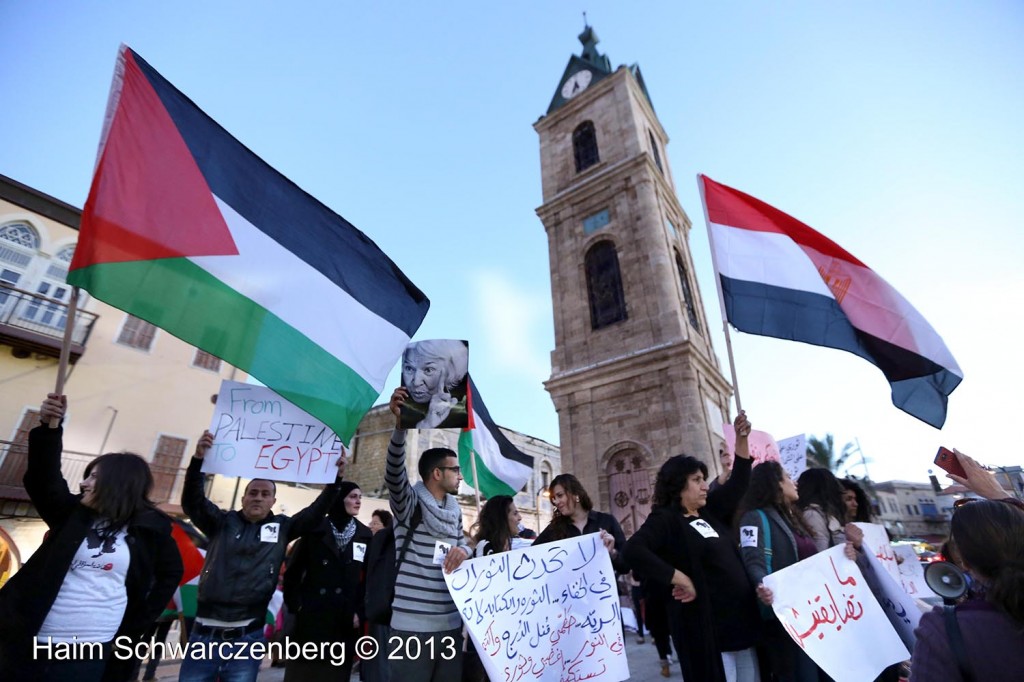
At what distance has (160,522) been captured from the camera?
277cm

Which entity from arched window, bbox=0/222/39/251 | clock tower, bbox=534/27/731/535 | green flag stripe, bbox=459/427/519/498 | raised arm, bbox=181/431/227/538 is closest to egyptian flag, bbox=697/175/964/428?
green flag stripe, bbox=459/427/519/498

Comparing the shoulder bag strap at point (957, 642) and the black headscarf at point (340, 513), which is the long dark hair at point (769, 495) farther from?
the black headscarf at point (340, 513)

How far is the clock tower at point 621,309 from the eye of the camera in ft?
41.2

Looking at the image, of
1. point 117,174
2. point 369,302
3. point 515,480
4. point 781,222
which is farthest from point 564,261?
point 117,174

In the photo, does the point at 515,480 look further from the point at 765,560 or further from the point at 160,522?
the point at 160,522

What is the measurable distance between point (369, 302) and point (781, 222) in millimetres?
4311

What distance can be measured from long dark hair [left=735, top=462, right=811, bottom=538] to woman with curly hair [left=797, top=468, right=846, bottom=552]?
190mm

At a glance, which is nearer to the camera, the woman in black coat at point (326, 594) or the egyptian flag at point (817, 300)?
the woman in black coat at point (326, 594)

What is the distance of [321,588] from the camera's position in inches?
150

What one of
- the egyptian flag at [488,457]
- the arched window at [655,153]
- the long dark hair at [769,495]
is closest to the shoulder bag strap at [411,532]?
the long dark hair at [769,495]

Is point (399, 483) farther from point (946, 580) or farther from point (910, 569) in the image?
point (910, 569)

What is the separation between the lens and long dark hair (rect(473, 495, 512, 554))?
3525 millimetres

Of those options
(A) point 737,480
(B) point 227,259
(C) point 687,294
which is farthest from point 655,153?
(B) point 227,259

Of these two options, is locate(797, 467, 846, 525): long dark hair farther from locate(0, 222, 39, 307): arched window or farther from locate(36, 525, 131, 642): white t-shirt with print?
locate(0, 222, 39, 307): arched window
